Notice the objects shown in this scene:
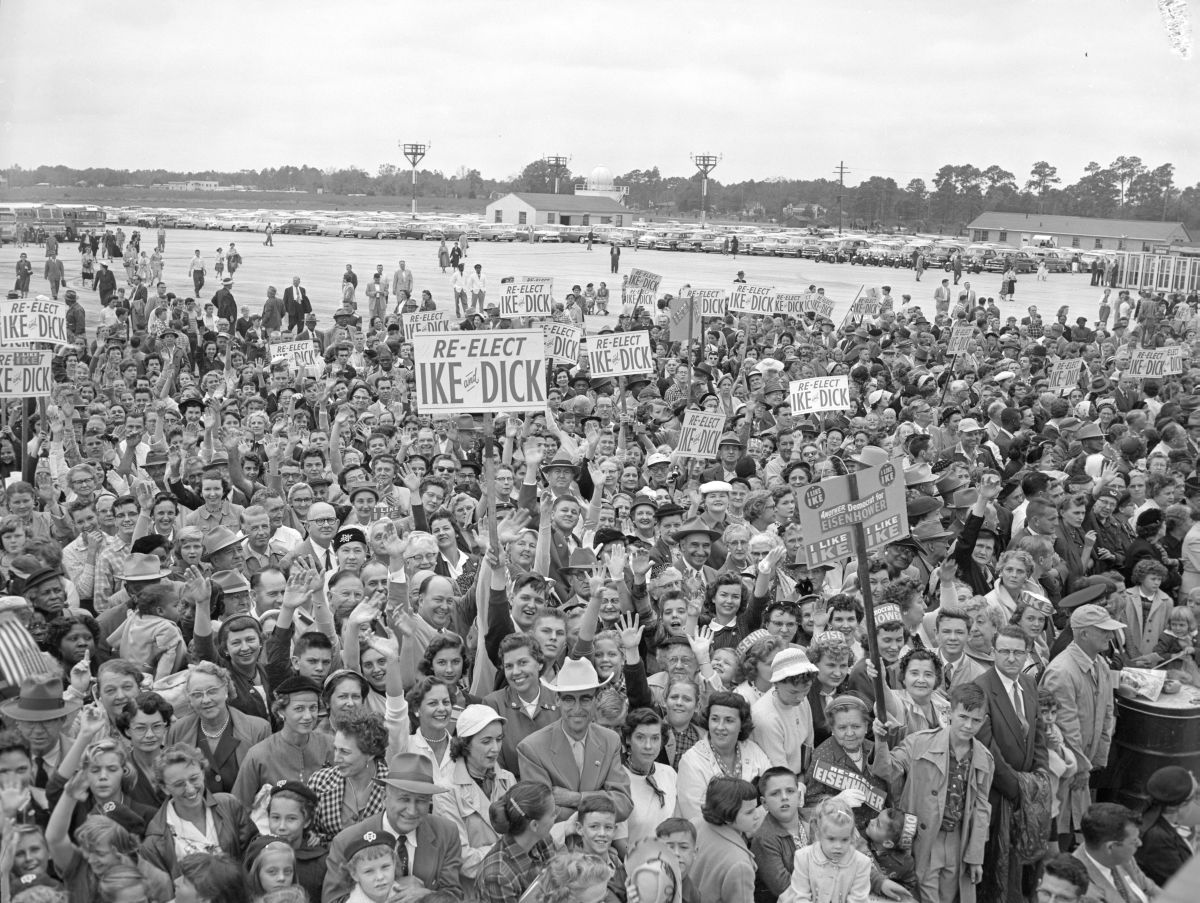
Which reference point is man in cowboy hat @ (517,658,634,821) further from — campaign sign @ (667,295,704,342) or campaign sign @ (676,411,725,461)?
campaign sign @ (667,295,704,342)

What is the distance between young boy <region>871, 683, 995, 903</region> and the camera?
241 inches

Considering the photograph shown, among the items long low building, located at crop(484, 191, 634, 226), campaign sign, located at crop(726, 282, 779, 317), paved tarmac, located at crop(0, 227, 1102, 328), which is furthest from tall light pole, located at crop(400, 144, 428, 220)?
campaign sign, located at crop(726, 282, 779, 317)

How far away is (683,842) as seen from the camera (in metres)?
5.32

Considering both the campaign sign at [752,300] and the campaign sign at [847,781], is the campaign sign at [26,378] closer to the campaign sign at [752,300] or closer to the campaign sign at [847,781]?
the campaign sign at [847,781]

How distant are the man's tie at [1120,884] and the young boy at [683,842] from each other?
1.73 meters

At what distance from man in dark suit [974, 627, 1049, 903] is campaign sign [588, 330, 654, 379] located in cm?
766

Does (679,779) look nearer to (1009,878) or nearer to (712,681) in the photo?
(712,681)

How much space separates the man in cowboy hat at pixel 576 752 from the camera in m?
5.65

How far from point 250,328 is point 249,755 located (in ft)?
63.3

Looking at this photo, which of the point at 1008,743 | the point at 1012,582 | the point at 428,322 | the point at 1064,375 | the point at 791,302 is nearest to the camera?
the point at 1008,743

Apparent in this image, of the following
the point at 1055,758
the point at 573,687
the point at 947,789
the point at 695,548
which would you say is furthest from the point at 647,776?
the point at 695,548

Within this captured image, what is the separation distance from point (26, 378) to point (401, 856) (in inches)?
281

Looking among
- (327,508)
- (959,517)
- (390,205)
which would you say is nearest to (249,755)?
(327,508)

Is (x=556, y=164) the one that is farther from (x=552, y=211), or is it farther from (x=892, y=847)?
(x=892, y=847)
